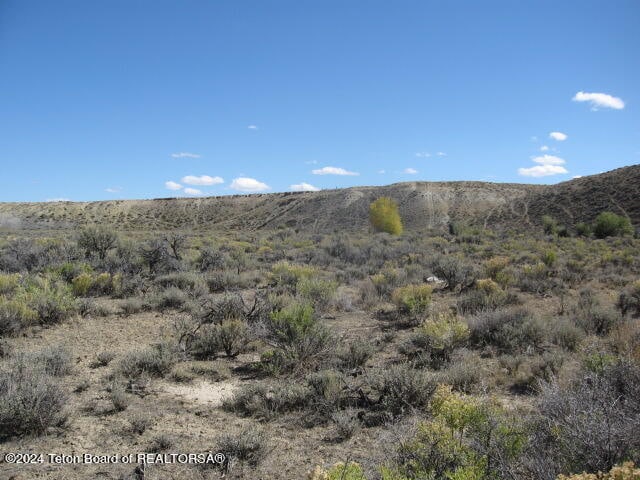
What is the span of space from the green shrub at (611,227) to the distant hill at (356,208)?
352 inches

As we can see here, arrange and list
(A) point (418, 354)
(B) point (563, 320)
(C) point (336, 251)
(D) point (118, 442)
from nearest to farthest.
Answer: (D) point (118, 442)
(A) point (418, 354)
(B) point (563, 320)
(C) point (336, 251)

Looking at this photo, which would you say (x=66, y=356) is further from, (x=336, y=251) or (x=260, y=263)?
(x=336, y=251)

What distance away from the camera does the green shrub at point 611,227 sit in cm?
3192

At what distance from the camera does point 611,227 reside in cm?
3238

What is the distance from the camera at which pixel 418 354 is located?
269 inches

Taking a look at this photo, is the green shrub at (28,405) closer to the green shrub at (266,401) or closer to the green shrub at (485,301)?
the green shrub at (266,401)

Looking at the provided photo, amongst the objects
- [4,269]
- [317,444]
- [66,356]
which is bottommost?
[317,444]

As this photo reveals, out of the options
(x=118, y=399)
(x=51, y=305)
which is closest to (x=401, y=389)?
(x=118, y=399)

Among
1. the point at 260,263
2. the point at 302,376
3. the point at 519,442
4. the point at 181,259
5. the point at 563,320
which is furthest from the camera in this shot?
the point at 260,263

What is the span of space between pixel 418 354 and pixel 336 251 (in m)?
13.8

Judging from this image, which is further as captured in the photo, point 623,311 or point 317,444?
point 623,311

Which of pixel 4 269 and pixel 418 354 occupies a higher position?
pixel 4 269

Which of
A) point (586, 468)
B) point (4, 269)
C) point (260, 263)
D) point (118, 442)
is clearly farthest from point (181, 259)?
point (586, 468)

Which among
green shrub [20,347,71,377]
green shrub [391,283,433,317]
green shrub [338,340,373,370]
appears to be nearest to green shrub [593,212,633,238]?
green shrub [391,283,433,317]
